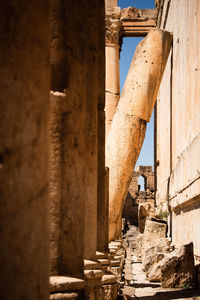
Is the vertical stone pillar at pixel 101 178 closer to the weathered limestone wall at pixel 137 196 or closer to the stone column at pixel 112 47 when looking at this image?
the stone column at pixel 112 47

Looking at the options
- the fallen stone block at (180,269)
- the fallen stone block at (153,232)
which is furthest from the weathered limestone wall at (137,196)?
the fallen stone block at (180,269)

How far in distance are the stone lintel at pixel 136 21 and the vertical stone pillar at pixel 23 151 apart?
55.8 ft

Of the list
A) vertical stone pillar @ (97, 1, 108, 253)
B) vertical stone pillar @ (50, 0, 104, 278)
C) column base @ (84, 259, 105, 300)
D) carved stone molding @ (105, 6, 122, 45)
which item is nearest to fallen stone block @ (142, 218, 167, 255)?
vertical stone pillar @ (97, 1, 108, 253)

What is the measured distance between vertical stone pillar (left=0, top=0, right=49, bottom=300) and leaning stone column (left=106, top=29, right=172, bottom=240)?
7176mm

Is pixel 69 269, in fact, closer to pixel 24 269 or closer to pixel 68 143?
pixel 68 143

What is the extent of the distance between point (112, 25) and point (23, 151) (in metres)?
16.3

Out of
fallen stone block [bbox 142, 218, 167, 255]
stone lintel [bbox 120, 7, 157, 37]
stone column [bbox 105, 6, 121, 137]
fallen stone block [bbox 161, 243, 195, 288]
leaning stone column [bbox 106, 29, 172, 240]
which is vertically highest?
stone lintel [bbox 120, 7, 157, 37]

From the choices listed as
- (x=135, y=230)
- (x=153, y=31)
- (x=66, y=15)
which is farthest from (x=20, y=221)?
(x=135, y=230)

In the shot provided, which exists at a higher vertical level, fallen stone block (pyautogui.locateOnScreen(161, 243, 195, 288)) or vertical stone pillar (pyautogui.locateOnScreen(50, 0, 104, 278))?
vertical stone pillar (pyautogui.locateOnScreen(50, 0, 104, 278))

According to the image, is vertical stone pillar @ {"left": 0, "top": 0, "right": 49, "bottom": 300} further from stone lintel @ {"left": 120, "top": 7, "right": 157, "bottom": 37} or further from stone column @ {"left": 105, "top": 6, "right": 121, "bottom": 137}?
stone lintel @ {"left": 120, "top": 7, "right": 157, "bottom": 37}

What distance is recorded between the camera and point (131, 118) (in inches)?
368

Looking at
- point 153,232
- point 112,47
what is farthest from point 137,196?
point 153,232

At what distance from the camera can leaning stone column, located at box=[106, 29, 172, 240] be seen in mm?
9234

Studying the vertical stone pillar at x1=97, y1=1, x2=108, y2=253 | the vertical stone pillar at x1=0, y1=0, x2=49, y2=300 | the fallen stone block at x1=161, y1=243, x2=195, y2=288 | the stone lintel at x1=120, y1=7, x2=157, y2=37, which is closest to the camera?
the vertical stone pillar at x1=0, y1=0, x2=49, y2=300
